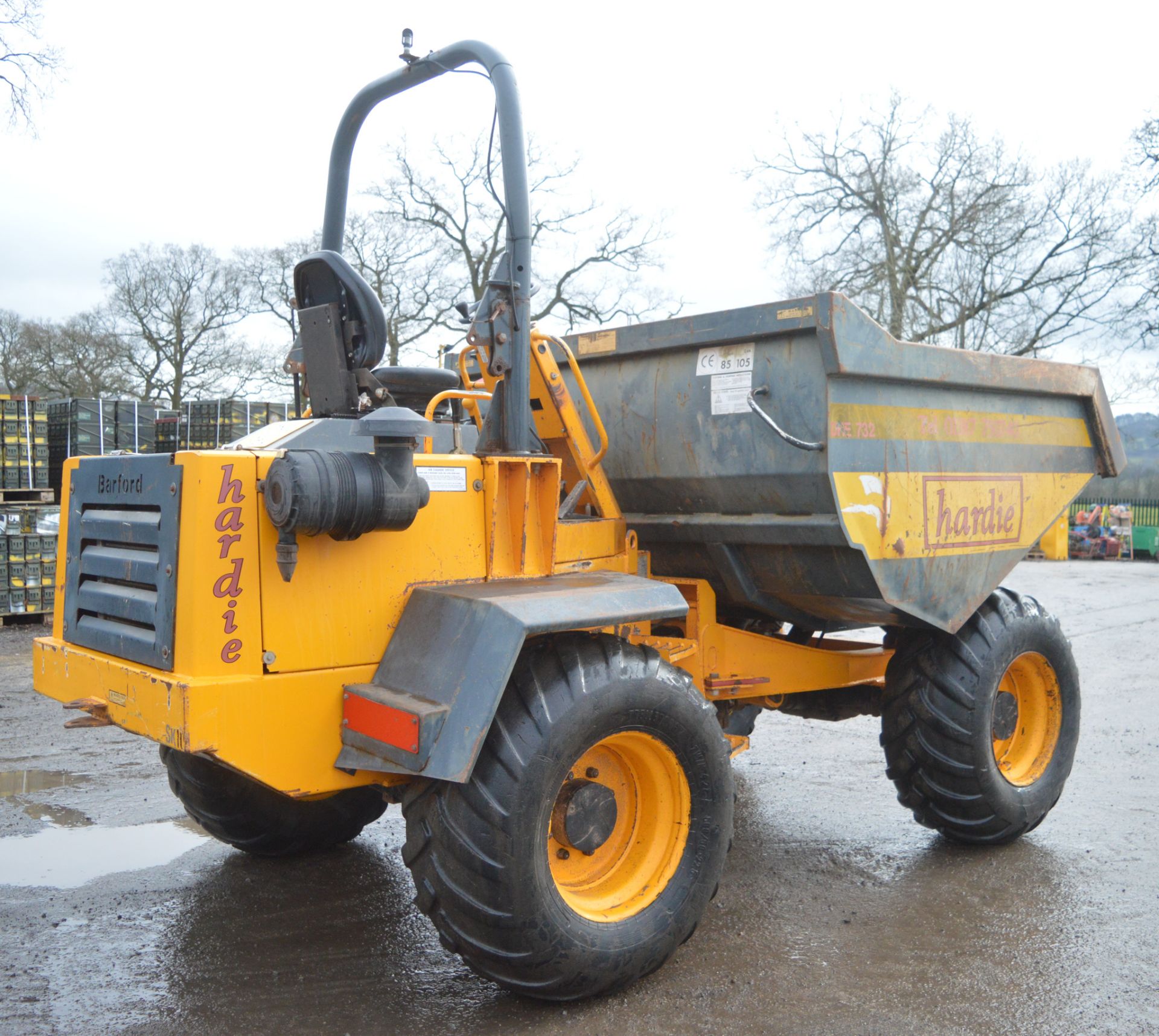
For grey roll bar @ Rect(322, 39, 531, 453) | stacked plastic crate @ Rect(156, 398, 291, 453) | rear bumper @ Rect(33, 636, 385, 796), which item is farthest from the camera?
stacked plastic crate @ Rect(156, 398, 291, 453)

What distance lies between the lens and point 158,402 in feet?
97.7

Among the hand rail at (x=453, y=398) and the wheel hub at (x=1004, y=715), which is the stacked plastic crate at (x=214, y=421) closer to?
the hand rail at (x=453, y=398)

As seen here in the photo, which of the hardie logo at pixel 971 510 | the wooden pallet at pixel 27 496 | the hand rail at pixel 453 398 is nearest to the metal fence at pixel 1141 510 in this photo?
the wooden pallet at pixel 27 496

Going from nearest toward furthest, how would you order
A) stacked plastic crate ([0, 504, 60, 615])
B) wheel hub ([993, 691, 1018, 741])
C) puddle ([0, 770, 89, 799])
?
wheel hub ([993, 691, 1018, 741]), puddle ([0, 770, 89, 799]), stacked plastic crate ([0, 504, 60, 615])

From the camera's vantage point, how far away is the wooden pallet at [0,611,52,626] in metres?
11.9

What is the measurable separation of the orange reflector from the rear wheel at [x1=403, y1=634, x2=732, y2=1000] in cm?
20

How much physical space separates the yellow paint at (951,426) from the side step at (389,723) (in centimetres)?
179

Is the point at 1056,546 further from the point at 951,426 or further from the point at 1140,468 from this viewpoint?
the point at 951,426

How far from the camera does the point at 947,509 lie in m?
4.45

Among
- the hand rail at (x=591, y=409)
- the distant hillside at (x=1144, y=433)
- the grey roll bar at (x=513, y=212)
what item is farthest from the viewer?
the distant hillside at (x=1144, y=433)

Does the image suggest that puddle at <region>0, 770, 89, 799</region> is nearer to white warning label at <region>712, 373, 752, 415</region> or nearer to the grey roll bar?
the grey roll bar

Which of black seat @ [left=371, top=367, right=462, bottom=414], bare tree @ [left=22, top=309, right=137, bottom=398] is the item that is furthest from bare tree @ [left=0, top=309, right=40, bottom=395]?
black seat @ [left=371, top=367, right=462, bottom=414]

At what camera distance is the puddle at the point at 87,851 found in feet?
14.6

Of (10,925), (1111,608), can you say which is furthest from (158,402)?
(10,925)
